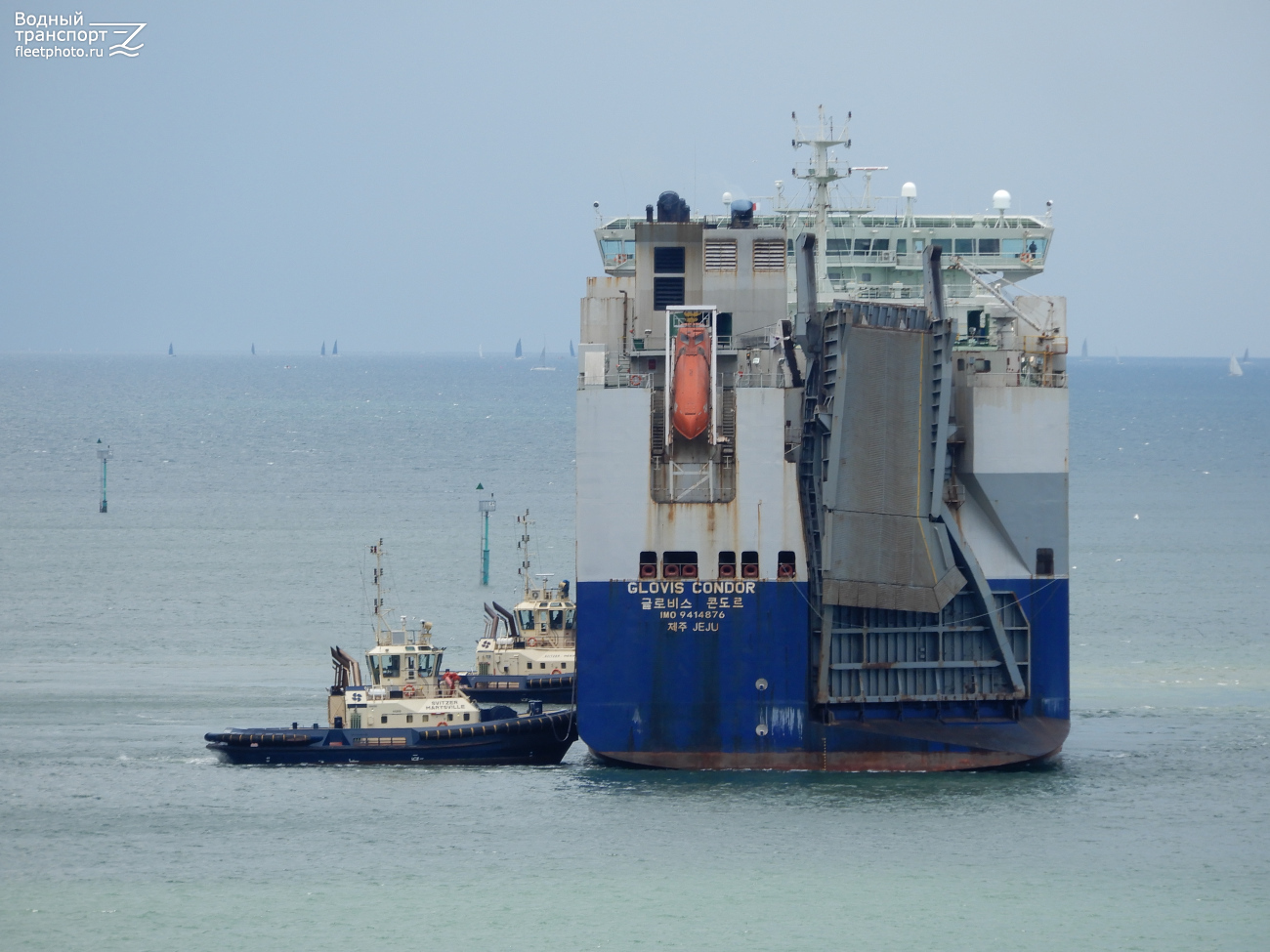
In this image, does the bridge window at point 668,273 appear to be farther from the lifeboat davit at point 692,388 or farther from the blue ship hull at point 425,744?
the blue ship hull at point 425,744

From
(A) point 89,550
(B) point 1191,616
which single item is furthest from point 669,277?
(A) point 89,550

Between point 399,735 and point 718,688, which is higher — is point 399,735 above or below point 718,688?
below

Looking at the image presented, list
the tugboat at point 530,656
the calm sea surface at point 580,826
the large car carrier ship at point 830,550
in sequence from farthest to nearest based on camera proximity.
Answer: the tugboat at point 530,656, the large car carrier ship at point 830,550, the calm sea surface at point 580,826

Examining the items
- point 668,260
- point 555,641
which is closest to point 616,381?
point 668,260

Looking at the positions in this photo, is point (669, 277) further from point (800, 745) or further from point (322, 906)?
point (322, 906)

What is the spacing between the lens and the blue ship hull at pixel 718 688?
38.1 metres

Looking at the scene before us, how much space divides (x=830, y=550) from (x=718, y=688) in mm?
3226

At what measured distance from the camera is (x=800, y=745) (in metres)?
38.5

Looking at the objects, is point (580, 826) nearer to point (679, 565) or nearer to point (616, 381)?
point (679, 565)

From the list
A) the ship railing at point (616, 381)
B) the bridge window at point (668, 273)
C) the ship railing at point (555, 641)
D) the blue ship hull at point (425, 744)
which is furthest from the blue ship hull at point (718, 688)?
the ship railing at point (555, 641)

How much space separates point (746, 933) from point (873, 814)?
576cm

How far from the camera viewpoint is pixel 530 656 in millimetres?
52469

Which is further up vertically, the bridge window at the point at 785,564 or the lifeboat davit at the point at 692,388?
the lifeboat davit at the point at 692,388

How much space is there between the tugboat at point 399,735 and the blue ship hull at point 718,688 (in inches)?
136
